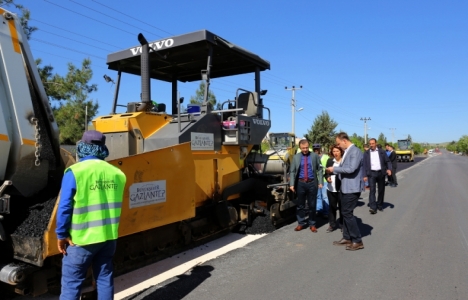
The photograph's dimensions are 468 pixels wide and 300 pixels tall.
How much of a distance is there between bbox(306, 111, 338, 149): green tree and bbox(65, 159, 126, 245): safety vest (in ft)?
125

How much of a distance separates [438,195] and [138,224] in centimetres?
1051

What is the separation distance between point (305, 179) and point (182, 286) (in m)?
3.29

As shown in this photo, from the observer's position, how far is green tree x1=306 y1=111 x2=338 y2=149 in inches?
1559

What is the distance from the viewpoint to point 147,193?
3934 millimetres

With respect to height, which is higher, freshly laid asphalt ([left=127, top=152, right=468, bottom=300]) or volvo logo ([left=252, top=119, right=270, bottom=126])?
volvo logo ([left=252, top=119, right=270, bottom=126])

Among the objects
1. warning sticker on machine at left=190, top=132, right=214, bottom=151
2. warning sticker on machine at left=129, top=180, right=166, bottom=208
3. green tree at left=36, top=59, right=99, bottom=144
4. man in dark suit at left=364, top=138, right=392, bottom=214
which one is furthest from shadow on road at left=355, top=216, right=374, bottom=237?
green tree at left=36, top=59, right=99, bottom=144

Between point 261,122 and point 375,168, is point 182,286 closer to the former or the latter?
point 261,122

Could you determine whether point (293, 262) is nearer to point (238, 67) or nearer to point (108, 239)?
point (108, 239)

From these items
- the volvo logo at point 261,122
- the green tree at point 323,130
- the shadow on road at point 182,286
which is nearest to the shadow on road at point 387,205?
the volvo logo at point 261,122

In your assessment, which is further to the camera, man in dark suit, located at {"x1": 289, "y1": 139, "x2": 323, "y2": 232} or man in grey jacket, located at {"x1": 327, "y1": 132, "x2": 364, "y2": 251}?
man in dark suit, located at {"x1": 289, "y1": 139, "x2": 323, "y2": 232}

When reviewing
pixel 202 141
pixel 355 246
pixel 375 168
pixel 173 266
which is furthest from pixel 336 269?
pixel 375 168

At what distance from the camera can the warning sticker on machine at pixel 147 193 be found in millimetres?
3773

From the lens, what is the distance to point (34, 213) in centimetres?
320

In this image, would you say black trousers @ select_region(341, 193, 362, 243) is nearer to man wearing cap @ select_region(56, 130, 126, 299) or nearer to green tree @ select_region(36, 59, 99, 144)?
man wearing cap @ select_region(56, 130, 126, 299)
